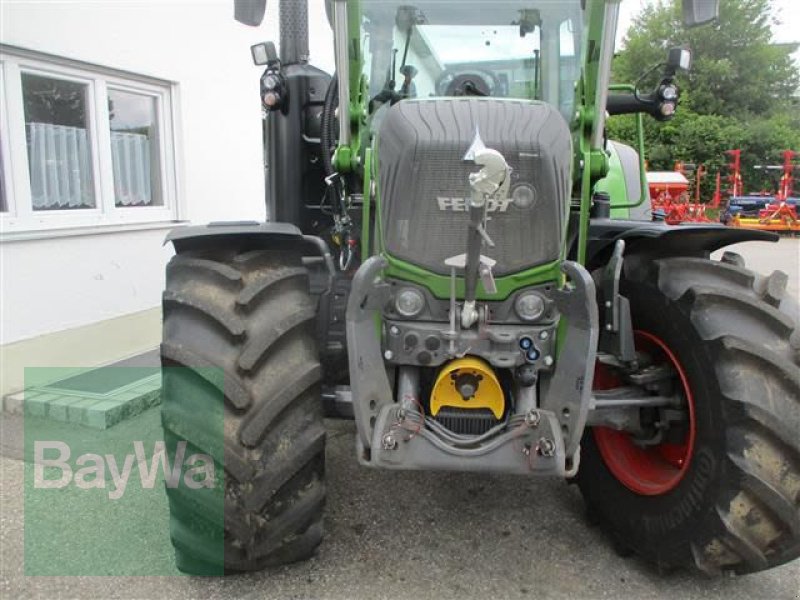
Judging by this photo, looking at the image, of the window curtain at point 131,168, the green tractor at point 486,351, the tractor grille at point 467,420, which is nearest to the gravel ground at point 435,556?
the green tractor at point 486,351

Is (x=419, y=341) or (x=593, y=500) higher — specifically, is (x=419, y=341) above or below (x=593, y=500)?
above

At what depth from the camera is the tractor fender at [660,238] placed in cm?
282

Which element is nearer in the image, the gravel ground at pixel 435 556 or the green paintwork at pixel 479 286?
the green paintwork at pixel 479 286

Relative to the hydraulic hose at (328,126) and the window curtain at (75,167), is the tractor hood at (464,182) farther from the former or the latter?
the window curtain at (75,167)

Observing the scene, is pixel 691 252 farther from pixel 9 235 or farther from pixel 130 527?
pixel 9 235

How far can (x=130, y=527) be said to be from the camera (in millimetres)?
3207

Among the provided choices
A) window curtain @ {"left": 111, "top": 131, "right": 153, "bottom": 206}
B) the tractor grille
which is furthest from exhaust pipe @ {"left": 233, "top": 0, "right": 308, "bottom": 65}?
the tractor grille

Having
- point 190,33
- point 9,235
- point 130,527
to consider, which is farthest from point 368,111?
point 190,33

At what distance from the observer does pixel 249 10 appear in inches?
118

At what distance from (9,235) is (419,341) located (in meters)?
3.49

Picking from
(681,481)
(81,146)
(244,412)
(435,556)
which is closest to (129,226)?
(81,146)

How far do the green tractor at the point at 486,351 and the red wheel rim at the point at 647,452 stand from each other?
0.05ft

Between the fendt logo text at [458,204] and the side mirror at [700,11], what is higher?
the side mirror at [700,11]

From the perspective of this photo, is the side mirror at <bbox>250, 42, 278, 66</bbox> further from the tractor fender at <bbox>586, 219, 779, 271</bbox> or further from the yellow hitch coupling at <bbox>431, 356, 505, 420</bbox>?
the yellow hitch coupling at <bbox>431, 356, 505, 420</bbox>
